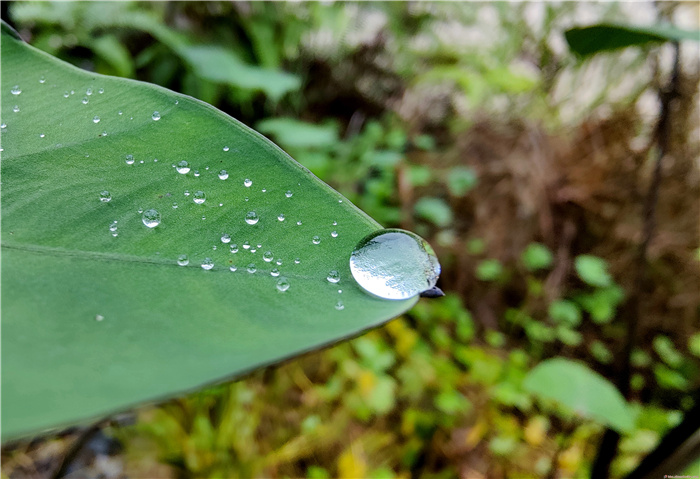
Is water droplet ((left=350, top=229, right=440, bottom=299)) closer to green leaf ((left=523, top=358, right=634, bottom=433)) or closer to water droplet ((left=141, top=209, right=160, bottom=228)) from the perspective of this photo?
water droplet ((left=141, top=209, right=160, bottom=228))

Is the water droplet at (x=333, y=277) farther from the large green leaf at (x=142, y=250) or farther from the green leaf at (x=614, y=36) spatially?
the green leaf at (x=614, y=36)

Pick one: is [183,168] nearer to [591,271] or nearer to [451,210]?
[591,271]

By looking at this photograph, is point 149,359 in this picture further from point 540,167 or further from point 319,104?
point 319,104

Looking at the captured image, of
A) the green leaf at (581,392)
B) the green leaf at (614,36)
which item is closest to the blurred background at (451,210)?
the green leaf at (581,392)

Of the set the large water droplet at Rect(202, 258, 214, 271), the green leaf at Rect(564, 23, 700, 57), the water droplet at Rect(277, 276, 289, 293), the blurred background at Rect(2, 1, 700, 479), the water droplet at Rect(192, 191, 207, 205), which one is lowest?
the blurred background at Rect(2, 1, 700, 479)

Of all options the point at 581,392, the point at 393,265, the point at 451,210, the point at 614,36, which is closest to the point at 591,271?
the point at 451,210

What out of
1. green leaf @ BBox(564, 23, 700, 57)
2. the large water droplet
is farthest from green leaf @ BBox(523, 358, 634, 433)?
the large water droplet
